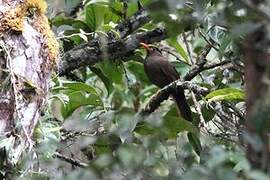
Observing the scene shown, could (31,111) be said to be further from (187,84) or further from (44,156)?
(187,84)

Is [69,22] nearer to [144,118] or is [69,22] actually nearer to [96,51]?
[96,51]

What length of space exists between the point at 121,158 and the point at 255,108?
0.21 m

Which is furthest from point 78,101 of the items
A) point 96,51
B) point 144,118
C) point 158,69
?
point 144,118

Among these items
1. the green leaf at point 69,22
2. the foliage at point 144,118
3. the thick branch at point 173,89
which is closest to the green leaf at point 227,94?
the foliage at point 144,118

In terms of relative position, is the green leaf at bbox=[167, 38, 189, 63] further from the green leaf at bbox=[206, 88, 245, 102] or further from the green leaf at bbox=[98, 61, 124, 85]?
the green leaf at bbox=[206, 88, 245, 102]

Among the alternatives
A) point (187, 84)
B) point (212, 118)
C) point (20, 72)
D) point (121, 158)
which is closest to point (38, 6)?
point (20, 72)

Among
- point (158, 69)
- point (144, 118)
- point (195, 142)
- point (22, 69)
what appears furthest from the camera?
point (158, 69)

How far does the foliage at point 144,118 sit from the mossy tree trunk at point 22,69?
0.20ft

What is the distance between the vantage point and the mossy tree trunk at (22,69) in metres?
1.65

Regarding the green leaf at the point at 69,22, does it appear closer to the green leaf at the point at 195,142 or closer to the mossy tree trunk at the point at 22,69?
the mossy tree trunk at the point at 22,69

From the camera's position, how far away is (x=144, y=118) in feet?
3.50

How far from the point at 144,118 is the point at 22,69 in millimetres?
752

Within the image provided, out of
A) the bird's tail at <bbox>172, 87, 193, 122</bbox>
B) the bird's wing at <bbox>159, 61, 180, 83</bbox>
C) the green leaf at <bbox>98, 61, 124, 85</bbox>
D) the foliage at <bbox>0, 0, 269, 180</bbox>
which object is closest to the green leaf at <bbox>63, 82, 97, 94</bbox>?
the foliage at <bbox>0, 0, 269, 180</bbox>

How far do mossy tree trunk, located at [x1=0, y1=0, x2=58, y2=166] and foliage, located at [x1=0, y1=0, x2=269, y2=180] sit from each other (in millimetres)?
60
